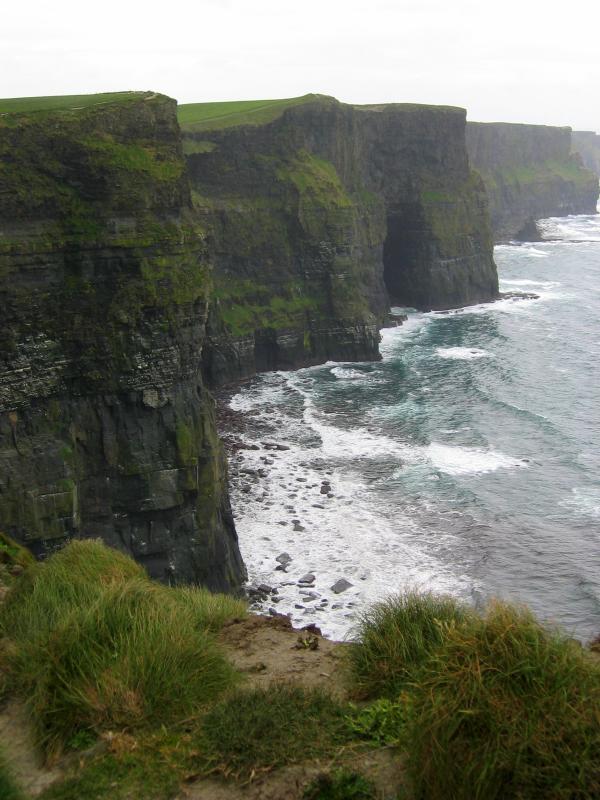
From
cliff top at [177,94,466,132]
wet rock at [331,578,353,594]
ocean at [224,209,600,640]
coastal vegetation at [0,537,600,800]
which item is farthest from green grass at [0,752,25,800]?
cliff top at [177,94,466,132]

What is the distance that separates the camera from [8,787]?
6293 millimetres

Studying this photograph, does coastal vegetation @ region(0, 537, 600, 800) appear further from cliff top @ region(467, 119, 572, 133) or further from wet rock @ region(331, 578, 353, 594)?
cliff top @ region(467, 119, 572, 133)

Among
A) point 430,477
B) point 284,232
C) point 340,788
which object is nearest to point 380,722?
point 340,788

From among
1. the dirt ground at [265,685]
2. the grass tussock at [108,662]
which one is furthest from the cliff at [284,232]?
the grass tussock at [108,662]

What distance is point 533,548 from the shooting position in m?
30.8

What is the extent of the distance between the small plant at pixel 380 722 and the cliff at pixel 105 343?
17.5 meters

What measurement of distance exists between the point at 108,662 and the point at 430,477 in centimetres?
3053

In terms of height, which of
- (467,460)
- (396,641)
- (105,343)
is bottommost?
(467,460)

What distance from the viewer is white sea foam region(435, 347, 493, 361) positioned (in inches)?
2325

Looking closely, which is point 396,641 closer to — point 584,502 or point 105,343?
point 105,343

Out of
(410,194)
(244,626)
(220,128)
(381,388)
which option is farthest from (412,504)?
(410,194)

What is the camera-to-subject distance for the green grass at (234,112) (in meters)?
57.2

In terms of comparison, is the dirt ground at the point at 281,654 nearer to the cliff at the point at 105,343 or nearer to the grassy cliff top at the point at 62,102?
the cliff at the point at 105,343

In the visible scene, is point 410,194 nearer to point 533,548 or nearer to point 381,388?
point 381,388
